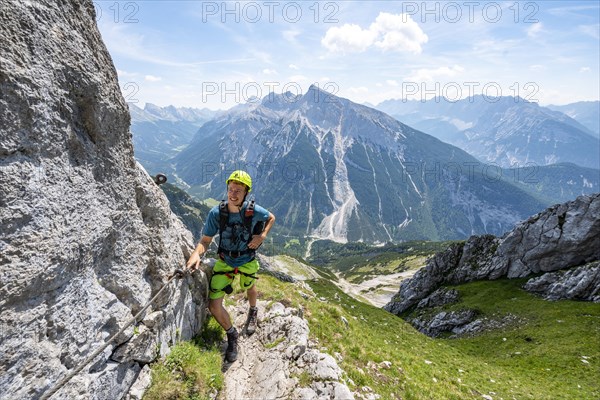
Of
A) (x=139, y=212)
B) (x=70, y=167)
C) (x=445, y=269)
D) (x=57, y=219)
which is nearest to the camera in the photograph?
(x=57, y=219)

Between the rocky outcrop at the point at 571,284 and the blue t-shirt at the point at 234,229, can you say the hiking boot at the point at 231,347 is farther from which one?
the rocky outcrop at the point at 571,284

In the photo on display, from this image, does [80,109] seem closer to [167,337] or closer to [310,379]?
[167,337]

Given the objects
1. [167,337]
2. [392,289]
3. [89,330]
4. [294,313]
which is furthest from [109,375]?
[392,289]

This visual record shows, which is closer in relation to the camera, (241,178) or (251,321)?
(241,178)

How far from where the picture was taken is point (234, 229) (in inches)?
426

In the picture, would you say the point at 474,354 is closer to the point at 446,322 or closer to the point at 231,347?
the point at 446,322

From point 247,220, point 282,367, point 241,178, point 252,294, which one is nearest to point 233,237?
point 247,220

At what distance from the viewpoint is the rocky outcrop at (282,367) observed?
→ 10180 mm

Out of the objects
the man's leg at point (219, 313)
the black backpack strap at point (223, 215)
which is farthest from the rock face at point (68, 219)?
the black backpack strap at point (223, 215)

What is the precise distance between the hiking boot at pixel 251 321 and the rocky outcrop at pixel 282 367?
0.28 meters

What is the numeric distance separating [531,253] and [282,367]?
80900 mm

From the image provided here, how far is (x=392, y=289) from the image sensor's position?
190375 millimetres

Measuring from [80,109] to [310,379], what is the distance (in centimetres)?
1072

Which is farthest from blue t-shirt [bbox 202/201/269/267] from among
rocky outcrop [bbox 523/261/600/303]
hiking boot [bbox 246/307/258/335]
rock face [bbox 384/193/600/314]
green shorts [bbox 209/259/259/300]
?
rock face [bbox 384/193/600/314]
